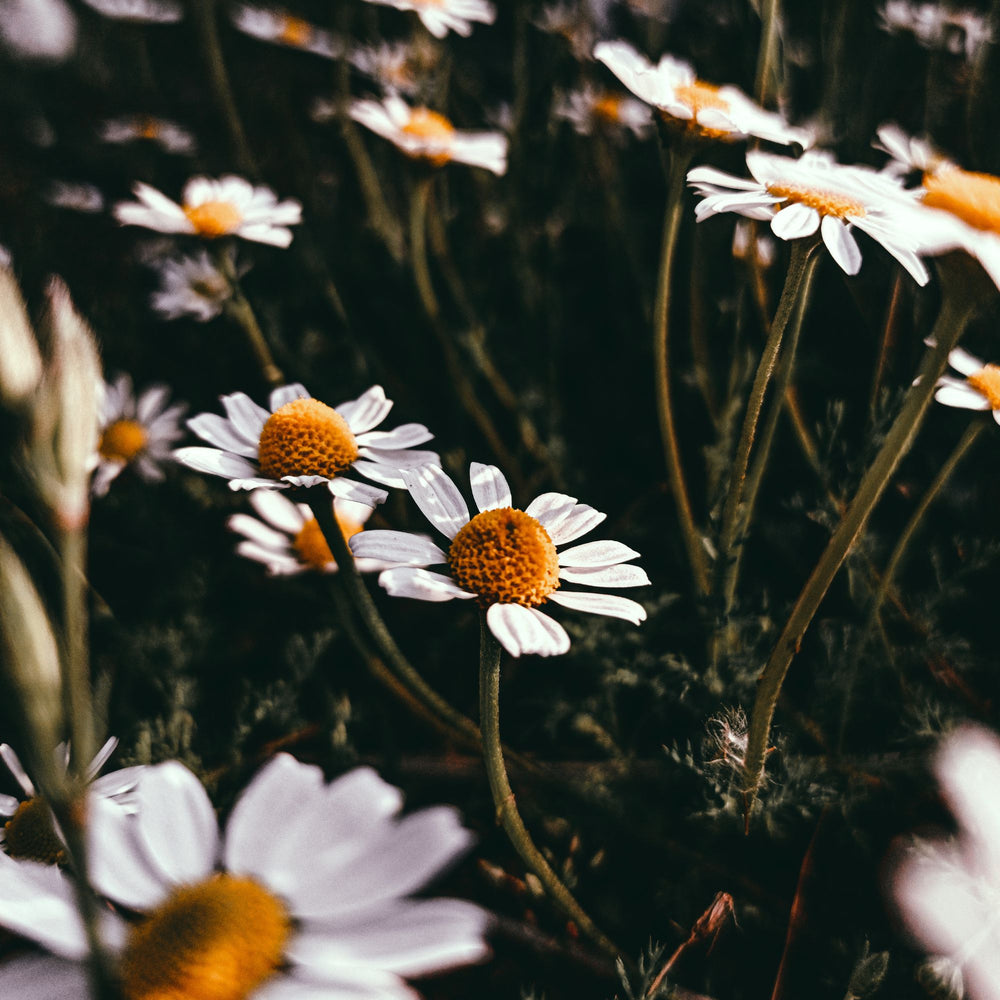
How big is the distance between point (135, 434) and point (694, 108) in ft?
3.22

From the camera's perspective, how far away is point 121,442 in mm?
1357

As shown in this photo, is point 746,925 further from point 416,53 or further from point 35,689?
point 416,53

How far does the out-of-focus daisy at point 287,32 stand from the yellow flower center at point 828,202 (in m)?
1.65

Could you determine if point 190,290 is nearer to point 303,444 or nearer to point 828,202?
point 303,444

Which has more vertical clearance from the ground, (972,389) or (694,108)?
(694,108)

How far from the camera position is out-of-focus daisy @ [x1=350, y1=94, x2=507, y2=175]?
1.30 m

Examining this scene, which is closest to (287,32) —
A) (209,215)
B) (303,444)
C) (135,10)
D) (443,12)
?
(135,10)

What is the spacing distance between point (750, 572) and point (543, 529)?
66 centimetres

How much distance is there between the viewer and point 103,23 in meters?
2.78

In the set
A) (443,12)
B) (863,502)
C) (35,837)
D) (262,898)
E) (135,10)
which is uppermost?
(443,12)

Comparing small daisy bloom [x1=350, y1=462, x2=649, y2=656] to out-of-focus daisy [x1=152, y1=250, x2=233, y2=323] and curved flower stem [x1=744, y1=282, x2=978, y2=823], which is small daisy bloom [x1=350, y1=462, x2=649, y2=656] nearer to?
curved flower stem [x1=744, y1=282, x2=978, y2=823]

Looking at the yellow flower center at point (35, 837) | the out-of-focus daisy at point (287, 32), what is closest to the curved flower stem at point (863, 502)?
the yellow flower center at point (35, 837)

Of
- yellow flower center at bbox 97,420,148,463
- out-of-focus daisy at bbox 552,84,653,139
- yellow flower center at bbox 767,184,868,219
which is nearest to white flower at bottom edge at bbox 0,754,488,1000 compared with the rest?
yellow flower center at bbox 767,184,868,219

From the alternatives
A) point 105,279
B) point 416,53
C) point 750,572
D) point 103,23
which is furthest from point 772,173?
point 103,23
